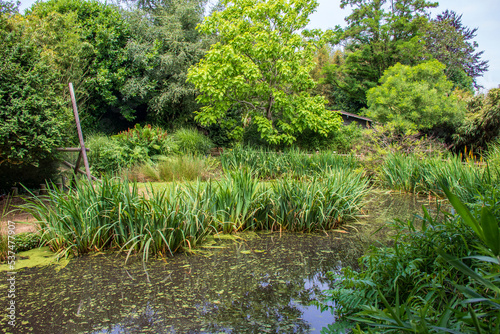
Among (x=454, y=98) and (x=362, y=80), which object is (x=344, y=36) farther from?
(x=454, y=98)

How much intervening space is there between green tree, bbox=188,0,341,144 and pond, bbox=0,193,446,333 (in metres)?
7.62

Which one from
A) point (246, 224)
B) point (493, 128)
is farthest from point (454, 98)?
point (246, 224)

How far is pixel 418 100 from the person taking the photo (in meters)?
12.9

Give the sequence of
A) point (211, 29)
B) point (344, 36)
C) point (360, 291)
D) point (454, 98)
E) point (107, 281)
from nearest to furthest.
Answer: point (360, 291) → point (107, 281) → point (211, 29) → point (454, 98) → point (344, 36)

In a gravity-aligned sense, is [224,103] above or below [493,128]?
above

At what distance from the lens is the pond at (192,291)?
2.16 m

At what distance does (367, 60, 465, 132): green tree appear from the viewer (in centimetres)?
1269

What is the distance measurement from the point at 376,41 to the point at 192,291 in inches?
902

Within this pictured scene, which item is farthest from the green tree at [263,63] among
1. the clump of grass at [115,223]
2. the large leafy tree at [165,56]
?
the clump of grass at [115,223]

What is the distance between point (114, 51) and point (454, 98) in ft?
45.6

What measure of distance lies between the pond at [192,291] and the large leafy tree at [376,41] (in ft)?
65.6

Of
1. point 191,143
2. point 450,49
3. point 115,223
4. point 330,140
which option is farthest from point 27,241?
point 450,49

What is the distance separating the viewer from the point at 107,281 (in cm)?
284

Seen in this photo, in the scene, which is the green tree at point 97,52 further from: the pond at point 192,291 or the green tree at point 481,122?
the green tree at point 481,122
